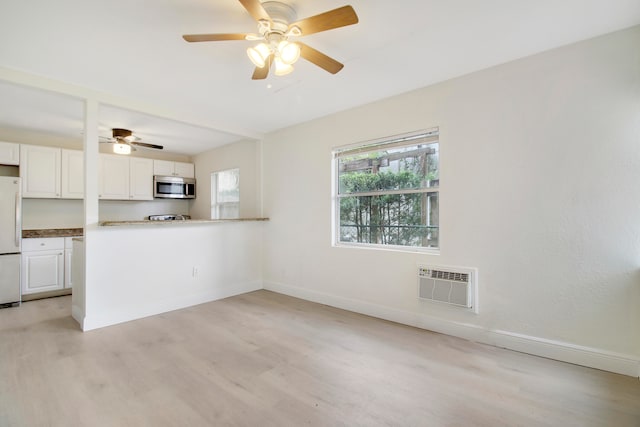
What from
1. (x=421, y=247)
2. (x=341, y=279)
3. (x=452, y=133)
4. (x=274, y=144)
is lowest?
(x=341, y=279)

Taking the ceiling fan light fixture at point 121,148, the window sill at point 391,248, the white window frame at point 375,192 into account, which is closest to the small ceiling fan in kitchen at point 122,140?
the ceiling fan light fixture at point 121,148

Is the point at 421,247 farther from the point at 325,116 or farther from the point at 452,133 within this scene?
the point at 325,116

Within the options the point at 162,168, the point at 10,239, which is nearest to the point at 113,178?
the point at 162,168

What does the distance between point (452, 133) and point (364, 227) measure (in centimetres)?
145

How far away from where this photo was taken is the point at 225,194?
5.71 m

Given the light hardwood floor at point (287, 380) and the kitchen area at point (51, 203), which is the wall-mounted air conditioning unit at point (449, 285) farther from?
the kitchen area at point (51, 203)

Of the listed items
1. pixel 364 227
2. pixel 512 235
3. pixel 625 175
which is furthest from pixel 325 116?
pixel 625 175

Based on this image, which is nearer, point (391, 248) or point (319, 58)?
point (319, 58)

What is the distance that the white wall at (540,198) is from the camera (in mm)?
2154

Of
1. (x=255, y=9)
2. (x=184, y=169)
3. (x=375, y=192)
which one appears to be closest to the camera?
(x=255, y=9)

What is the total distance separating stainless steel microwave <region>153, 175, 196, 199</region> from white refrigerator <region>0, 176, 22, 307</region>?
1959mm

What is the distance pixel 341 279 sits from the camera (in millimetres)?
3756

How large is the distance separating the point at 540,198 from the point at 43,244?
6.09 metres

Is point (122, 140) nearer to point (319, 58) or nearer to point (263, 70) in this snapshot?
point (263, 70)
